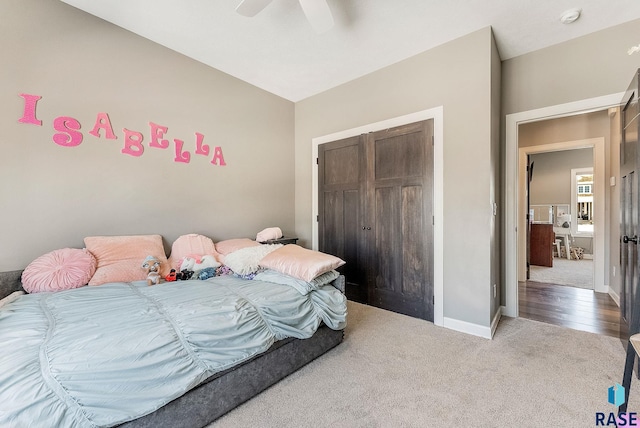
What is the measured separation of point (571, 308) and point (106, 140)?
499cm

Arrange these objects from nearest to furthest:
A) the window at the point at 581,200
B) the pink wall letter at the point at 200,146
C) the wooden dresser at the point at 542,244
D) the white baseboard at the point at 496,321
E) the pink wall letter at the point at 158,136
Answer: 1. the white baseboard at the point at 496,321
2. the pink wall letter at the point at 158,136
3. the pink wall letter at the point at 200,146
4. the wooden dresser at the point at 542,244
5. the window at the point at 581,200

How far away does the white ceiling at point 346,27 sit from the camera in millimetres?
2119

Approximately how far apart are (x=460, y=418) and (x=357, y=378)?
0.61 meters

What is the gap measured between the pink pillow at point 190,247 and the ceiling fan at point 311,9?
77.5 inches

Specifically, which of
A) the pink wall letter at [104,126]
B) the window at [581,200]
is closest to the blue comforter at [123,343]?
the pink wall letter at [104,126]

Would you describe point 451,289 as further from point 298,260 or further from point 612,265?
point 612,265

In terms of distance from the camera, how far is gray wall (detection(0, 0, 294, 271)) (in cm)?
192

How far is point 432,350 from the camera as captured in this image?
7.06ft

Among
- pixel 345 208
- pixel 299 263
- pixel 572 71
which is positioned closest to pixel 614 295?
pixel 572 71

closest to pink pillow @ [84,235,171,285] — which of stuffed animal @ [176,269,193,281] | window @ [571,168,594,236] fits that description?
stuffed animal @ [176,269,193,281]

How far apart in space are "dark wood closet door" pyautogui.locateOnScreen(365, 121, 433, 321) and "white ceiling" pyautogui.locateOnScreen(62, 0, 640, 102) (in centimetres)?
83

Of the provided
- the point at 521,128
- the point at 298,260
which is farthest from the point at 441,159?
the point at 521,128

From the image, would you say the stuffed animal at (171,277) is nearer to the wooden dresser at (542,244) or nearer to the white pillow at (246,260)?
the white pillow at (246,260)

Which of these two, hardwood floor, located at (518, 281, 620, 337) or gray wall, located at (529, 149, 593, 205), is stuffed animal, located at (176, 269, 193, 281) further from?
gray wall, located at (529, 149, 593, 205)
